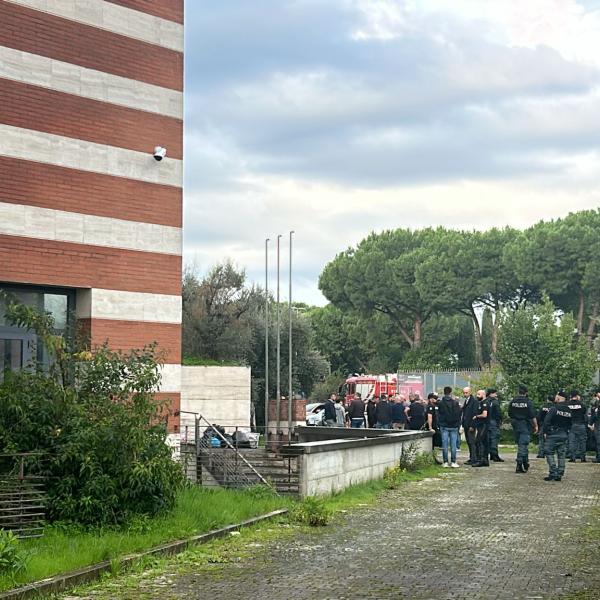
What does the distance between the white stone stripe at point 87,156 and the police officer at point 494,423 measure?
10.2 metres

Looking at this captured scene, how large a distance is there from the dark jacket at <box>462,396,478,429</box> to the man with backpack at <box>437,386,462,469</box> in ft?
1.65

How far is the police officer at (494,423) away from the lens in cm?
2558

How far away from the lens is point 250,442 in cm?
3269

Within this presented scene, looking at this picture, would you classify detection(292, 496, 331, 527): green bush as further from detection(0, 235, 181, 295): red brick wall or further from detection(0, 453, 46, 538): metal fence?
detection(0, 235, 181, 295): red brick wall

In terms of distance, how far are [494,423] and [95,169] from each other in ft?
41.0

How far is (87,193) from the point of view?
60.2 feet

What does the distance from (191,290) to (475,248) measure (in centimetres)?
3086

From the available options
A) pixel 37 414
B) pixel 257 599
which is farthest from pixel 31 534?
pixel 257 599

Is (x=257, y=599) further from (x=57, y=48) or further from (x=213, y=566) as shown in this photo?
(x=57, y=48)

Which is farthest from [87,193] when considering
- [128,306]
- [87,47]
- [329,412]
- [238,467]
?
[329,412]

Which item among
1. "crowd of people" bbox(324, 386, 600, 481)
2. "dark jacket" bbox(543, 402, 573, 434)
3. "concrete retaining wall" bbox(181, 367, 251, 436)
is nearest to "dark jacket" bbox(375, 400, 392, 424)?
"crowd of people" bbox(324, 386, 600, 481)

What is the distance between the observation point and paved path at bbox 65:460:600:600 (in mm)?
9625

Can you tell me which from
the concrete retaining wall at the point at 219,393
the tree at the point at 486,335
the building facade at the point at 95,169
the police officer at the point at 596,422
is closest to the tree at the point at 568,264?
the tree at the point at 486,335

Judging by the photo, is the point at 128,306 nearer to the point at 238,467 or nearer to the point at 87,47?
the point at 238,467
